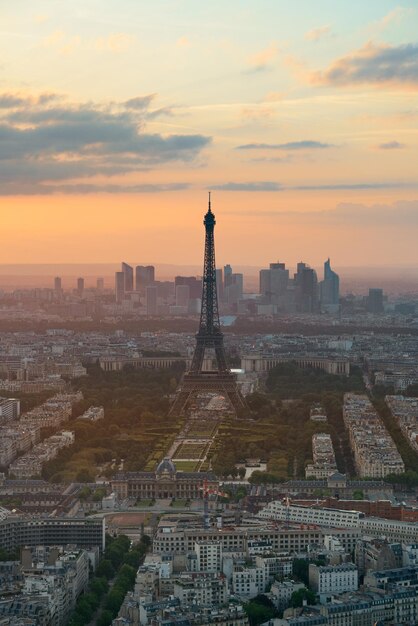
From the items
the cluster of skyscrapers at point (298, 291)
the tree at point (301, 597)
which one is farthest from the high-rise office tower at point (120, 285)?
the tree at point (301, 597)

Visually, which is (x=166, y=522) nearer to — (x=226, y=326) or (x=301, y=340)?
(x=301, y=340)

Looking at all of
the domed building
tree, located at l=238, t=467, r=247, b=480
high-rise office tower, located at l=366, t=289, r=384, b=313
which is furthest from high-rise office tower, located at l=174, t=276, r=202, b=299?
the domed building

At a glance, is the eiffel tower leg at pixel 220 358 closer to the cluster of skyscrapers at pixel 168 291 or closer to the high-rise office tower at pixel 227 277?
the cluster of skyscrapers at pixel 168 291

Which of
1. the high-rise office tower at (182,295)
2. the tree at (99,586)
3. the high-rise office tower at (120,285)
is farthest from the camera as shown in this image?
the high-rise office tower at (120,285)

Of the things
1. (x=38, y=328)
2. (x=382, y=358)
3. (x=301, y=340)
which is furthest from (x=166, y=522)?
(x=38, y=328)

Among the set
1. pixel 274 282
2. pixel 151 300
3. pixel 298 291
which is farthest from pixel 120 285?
pixel 298 291

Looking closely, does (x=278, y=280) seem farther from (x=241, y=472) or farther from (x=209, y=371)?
(x=241, y=472)

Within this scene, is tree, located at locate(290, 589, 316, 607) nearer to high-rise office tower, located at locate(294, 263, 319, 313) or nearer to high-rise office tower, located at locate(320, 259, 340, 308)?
high-rise office tower, located at locate(294, 263, 319, 313)
